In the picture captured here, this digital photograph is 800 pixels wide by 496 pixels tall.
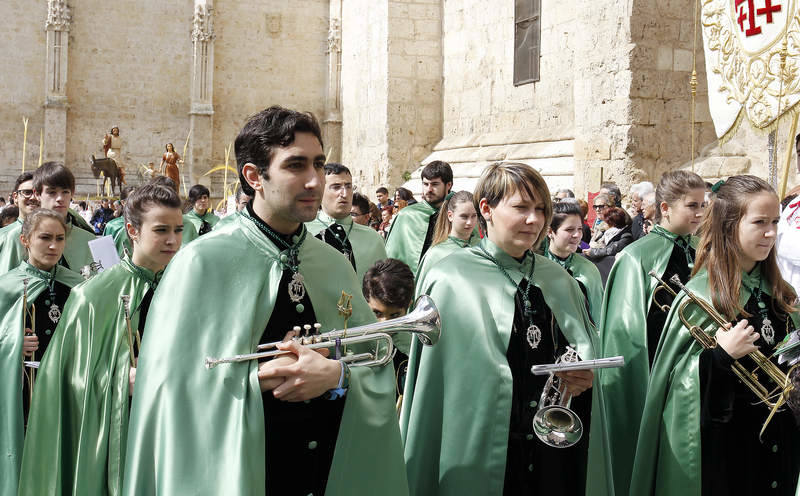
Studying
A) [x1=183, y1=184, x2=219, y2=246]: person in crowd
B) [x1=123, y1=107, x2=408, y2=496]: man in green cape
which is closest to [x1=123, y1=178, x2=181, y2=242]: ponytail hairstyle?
[x1=123, y1=107, x2=408, y2=496]: man in green cape

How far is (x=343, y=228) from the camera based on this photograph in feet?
21.7

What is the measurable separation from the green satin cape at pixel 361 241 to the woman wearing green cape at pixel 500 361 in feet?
10.3

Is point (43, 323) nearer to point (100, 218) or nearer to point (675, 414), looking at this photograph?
point (675, 414)

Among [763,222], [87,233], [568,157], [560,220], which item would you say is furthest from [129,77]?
[763,222]

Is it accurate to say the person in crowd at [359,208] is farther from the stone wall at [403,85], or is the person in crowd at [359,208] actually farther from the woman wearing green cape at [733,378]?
the stone wall at [403,85]

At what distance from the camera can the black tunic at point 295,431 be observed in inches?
104

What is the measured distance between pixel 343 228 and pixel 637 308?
2.78 meters

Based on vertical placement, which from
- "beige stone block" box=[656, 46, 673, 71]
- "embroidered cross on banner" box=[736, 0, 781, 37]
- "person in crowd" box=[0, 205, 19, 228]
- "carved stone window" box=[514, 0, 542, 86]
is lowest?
"person in crowd" box=[0, 205, 19, 228]

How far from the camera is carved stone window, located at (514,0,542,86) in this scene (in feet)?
49.3

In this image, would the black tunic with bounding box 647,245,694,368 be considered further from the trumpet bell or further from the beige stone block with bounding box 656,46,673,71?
the beige stone block with bounding box 656,46,673,71

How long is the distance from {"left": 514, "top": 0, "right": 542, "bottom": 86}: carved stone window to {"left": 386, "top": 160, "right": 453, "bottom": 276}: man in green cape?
26.3 feet

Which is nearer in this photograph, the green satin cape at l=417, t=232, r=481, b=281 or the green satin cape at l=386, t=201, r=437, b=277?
the green satin cape at l=417, t=232, r=481, b=281

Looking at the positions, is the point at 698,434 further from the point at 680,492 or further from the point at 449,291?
the point at 449,291

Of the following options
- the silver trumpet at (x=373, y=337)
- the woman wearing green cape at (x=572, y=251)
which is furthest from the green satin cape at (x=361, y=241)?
the silver trumpet at (x=373, y=337)
